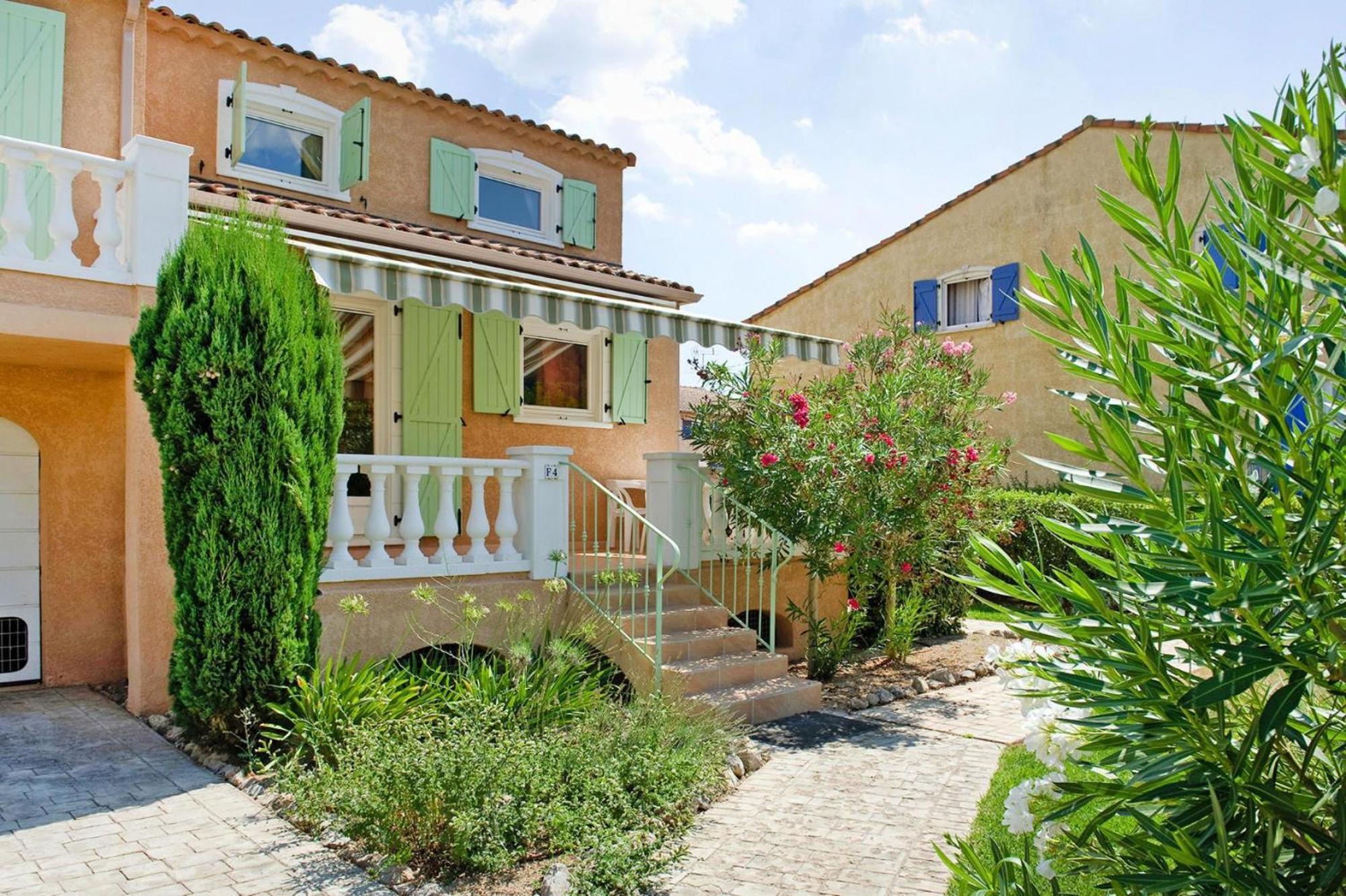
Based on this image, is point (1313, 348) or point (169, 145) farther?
point (169, 145)

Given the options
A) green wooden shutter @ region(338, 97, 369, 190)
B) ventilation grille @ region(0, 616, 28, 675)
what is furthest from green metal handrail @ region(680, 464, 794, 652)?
ventilation grille @ region(0, 616, 28, 675)

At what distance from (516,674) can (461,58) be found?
10681 mm

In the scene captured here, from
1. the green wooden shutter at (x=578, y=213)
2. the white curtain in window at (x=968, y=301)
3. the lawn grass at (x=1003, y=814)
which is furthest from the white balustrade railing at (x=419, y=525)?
the white curtain in window at (x=968, y=301)

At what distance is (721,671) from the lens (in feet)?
32.8

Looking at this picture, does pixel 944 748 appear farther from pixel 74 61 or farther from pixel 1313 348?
pixel 74 61

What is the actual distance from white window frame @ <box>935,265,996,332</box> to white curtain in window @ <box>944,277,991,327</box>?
0.03 metres

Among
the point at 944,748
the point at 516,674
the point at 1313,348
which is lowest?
the point at 944,748

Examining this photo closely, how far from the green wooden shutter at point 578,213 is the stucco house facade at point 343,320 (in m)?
0.05

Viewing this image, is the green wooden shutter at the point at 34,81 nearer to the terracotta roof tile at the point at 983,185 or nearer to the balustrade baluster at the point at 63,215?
the balustrade baluster at the point at 63,215

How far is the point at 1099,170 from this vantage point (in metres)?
21.9

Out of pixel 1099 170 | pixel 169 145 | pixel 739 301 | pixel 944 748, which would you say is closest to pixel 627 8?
pixel 169 145

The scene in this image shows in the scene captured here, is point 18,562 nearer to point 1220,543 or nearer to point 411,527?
point 411,527

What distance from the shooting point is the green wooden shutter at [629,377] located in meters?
16.2

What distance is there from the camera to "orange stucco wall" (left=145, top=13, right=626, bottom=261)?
13188 millimetres
